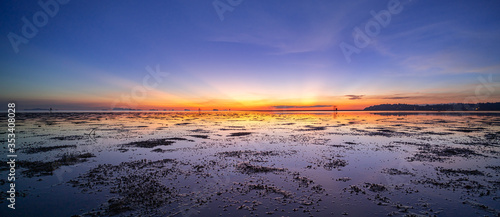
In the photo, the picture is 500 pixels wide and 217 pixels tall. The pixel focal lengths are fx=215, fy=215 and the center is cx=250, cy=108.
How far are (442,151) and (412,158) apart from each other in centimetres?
622

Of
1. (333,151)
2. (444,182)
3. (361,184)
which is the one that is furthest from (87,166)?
(444,182)

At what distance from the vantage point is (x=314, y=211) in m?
10.5

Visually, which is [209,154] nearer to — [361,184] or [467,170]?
[361,184]

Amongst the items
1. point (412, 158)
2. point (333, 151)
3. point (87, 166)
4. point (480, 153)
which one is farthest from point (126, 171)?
point (480, 153)

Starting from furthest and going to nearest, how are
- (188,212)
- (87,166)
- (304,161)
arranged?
(304,161), (87,166), (188,212)

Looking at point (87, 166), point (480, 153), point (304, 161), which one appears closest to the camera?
point (87, 166)

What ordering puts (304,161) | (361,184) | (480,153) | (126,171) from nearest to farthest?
(361,184) → (126,171) → (304,161) → (480,153)

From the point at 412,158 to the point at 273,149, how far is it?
13.7 m

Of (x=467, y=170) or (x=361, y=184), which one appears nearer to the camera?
(x=361, y=184)

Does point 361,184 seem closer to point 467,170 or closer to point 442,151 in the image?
point 467,170

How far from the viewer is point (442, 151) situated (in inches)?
931

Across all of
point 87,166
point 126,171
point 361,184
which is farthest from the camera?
point 87,166

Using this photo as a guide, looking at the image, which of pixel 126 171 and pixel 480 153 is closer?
pixel 126 171

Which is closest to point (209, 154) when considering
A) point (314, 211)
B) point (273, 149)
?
point (273, 149)
